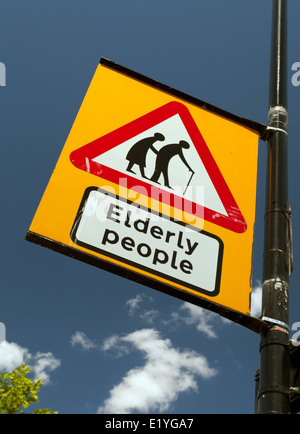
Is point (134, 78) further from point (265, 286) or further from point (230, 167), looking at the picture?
point (265, 286)

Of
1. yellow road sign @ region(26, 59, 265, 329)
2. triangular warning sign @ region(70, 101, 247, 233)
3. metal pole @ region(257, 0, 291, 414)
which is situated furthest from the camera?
triangular warning sign @ region(70, 101, 247, 233)

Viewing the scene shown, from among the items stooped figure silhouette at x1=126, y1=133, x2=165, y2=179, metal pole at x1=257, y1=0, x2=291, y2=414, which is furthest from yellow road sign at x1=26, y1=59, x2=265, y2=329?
metal pole at x1=257, y1=0, x2=291, y2=414

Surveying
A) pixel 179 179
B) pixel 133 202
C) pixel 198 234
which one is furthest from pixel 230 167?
pixel 133 202

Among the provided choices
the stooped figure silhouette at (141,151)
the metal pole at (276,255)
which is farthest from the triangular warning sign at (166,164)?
the metal pole at (276,255)

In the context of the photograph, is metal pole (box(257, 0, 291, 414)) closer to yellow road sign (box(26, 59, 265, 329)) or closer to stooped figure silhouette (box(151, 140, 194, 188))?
yellow road sign (box(26, 59, 265, 329))

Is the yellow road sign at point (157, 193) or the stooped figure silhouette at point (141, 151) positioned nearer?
the yellow road sign at point (157, 193)

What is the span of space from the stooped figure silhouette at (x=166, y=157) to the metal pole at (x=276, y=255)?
572 mm

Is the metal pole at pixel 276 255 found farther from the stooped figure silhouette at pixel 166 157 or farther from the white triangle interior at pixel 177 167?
the stooped figure silhouette at pixel 166 157

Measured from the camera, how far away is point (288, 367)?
2070 millimetres

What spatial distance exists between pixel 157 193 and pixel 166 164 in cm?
27

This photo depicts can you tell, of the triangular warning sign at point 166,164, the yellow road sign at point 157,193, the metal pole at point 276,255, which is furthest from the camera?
the triangular warning sign at point 166,164

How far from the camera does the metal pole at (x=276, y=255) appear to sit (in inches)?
78.8

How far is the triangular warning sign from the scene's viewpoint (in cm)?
250

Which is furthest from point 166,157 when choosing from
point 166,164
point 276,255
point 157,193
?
point 276,255
